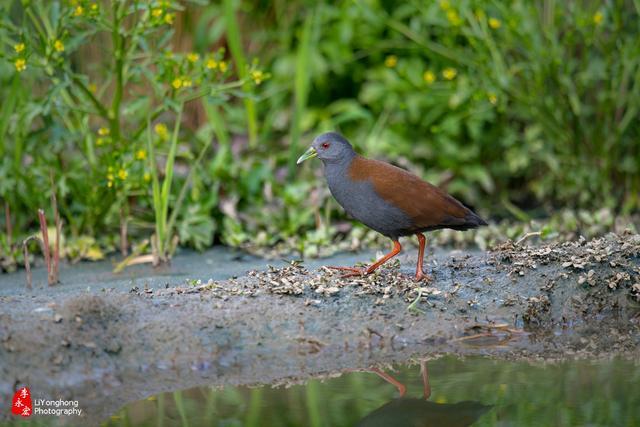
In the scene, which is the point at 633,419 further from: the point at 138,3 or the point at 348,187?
the point at 138,3

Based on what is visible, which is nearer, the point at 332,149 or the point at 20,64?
the point at 332,149

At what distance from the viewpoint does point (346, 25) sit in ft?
26.1

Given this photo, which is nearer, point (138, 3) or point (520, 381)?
point (520, 381)

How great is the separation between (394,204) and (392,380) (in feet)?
3.14

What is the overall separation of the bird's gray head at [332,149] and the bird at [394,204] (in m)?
0.10

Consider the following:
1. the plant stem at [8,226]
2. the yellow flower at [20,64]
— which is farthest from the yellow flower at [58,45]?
the plant stem at [8,226]

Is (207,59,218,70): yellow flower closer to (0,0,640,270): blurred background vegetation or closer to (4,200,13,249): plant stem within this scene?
(0,0,640,270): blurred background vegetation

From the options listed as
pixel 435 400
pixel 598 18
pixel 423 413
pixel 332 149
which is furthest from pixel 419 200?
pixel 598 18

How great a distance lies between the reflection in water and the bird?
1.05 m

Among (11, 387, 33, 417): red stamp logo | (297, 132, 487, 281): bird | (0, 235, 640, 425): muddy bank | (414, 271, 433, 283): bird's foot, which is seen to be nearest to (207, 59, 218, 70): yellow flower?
(297, 132, 487, 281): bird

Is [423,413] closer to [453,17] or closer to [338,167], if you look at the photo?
[338,167]

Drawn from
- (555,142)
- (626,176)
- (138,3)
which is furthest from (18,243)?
(626,176)

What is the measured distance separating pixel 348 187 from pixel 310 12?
11.5 ft

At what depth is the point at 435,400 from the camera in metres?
3.77
